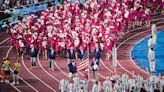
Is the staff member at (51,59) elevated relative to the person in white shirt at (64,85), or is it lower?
elevated

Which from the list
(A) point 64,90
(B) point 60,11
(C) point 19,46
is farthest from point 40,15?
(A) point 64,90

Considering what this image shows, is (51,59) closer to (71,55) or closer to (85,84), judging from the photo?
(71,55)

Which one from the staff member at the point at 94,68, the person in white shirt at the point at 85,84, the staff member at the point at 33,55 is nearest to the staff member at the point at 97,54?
the staff member at the point at 94,68

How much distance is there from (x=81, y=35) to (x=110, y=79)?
262 inches

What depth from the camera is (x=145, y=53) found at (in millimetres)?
39562

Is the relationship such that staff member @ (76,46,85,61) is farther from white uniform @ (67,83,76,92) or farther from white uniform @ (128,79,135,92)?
white uniform @ (128,79,135,92)

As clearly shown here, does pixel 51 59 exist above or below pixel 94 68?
above

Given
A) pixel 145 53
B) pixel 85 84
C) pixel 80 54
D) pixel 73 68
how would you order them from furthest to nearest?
1. pixel 145 53
2. pixel 80 54
3. pixel 73 68
4. pixel 85 84

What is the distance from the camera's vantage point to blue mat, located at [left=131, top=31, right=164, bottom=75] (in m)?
37.8

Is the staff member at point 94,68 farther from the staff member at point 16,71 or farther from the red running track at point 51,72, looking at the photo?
the staff member at point 16,71

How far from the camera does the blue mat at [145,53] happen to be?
37.8 meters

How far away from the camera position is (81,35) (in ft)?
128

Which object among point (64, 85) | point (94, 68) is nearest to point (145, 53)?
point (94, 68)

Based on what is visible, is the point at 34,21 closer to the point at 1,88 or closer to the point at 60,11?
the point at 60,11
